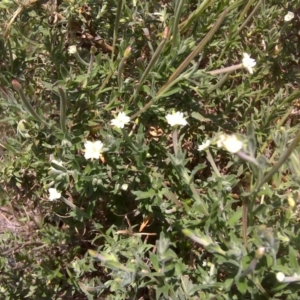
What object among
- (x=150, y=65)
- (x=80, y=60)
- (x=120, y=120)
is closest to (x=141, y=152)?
(x=120, y=120)

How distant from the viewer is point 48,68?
7.73 ft

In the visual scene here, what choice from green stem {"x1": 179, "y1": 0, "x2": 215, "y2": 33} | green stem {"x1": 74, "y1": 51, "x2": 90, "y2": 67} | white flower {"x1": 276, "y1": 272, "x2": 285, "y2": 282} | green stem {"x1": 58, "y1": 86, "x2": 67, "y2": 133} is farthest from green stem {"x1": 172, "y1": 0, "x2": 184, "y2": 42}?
white flower {"x1": 276, "y1": 272, "x2": 285, "y2": 282}

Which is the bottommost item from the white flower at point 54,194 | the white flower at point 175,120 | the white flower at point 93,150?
the white flower at point 54,194

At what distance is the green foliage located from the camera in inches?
71.3

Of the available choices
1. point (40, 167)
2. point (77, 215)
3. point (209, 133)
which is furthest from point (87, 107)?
point (209, 133)

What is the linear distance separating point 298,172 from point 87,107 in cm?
106

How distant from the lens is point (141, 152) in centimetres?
192

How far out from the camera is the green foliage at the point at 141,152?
1.81m

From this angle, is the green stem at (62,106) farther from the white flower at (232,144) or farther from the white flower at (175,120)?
the white flower at (232,144)

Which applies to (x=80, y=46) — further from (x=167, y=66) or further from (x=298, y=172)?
(x=298, y=172)

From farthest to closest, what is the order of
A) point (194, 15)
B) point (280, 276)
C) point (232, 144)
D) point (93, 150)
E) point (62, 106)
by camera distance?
point (194, 15) → point (93, 150) → point (62, 106) → point (280, 276) → point (232, 144)

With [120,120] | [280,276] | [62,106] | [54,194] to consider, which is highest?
[62,106]

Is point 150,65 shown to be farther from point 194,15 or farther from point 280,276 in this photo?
point 280,276

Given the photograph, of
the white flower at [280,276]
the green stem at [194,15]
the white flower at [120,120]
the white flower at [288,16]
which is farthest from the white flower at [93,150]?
the white flower at [288,16]
